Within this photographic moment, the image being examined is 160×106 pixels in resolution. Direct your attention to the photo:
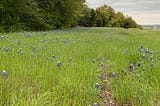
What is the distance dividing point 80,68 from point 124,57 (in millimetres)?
1682

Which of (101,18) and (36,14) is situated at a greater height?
(36,14)

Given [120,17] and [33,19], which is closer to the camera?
[33,19]

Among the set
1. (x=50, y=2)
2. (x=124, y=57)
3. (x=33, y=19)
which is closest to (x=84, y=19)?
(x=50, y=2)

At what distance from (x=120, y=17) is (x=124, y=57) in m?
72.4

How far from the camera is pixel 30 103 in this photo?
7.08 feet

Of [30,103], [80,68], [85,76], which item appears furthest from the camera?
[80,68]

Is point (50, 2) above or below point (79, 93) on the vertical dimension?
above

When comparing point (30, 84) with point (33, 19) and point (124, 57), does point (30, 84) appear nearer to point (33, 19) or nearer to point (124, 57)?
point (124, 57)

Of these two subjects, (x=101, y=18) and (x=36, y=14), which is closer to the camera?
(x=36, y=14)

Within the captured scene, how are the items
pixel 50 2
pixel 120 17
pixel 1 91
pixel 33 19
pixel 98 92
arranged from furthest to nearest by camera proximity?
pixel 120 17 < pixel 50 2 < pixel 33 19 < pixel 98 92 < pixel 1 91

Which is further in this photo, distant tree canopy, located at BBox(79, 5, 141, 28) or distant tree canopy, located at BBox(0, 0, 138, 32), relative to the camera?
distant tree canopy, located at BBox(79, 5, 141, 28)

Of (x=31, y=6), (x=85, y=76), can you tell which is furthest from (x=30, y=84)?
(x=31, y=6)

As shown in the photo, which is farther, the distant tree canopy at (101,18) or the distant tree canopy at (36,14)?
the distant tree canopy at (101,18)

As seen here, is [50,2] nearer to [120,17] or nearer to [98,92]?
[98,92]
